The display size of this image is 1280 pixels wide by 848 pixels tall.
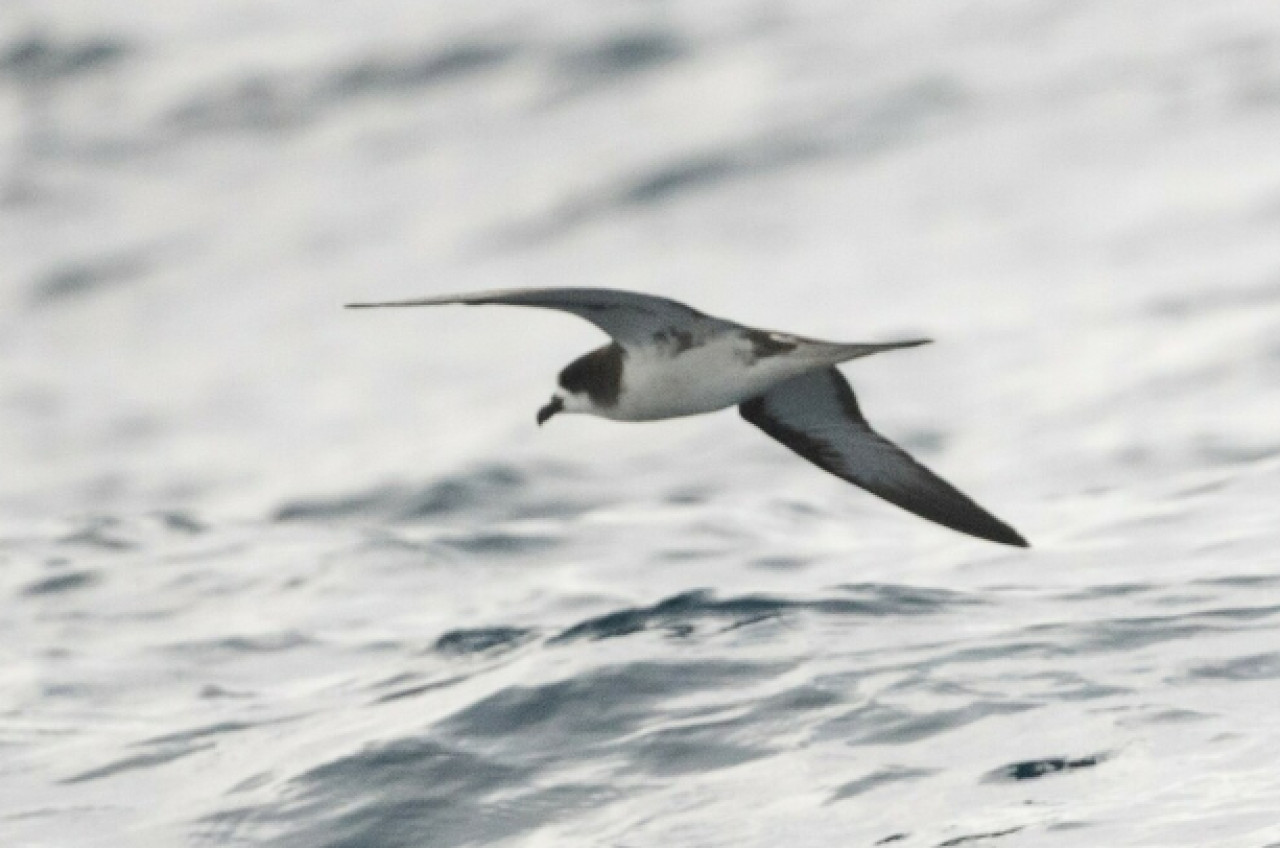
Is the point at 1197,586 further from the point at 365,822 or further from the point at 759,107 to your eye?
the point at 759,107

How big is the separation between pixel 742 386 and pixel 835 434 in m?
1.47

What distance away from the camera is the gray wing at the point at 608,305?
8328 mm

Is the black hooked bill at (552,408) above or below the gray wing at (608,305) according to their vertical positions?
below

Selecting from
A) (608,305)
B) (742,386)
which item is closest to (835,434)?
(742,386)

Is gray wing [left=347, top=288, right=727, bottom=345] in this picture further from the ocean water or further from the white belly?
the ocean water

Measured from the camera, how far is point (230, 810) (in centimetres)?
1144

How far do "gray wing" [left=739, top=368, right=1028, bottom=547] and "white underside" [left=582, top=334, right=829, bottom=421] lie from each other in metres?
1.09

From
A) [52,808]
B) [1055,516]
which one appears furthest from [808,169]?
[52,808]

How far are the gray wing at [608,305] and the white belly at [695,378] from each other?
12 centimetres

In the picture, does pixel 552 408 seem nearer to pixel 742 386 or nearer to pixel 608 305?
pixel 742 386

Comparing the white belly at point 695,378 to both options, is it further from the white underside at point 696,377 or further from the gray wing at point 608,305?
the gray wing at point 608,305

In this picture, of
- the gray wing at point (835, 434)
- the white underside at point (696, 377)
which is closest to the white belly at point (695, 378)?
the white underside at point (696, 377)

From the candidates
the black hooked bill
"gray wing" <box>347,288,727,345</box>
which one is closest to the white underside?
"gray wing" <box>347,288,727,345</box>

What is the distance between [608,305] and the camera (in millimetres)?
9320
